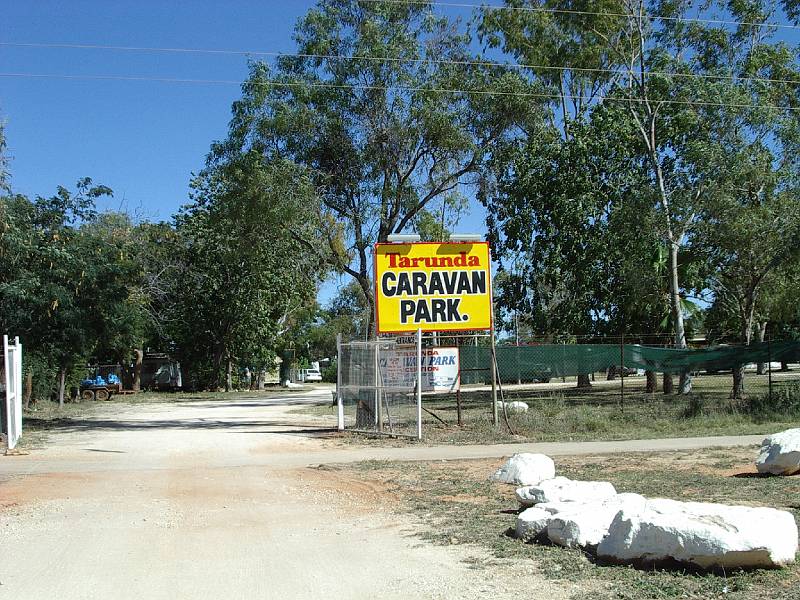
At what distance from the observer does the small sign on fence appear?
19484 mm

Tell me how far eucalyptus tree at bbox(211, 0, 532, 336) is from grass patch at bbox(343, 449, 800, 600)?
41.8 ft

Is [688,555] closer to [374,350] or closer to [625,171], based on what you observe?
[374,350]

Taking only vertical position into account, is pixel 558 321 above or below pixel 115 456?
above

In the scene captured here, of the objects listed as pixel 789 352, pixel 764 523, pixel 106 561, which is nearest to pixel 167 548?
pixel 106 561

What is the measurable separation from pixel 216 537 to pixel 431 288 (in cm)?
1244

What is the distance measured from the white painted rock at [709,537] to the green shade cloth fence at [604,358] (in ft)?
44.9

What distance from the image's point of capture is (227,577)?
6.96 m

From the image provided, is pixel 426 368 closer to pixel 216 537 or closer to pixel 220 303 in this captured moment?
pixel 216 537

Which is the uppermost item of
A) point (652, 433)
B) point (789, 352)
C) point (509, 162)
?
point (509, 162)

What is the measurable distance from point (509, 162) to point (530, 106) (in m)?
2.30

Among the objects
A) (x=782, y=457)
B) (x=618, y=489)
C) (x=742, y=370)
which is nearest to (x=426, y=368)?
(x=618, y=489)

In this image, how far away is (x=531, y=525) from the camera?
26.3 feet

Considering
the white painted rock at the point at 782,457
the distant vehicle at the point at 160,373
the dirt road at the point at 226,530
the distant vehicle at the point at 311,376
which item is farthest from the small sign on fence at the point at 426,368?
the distant vehicle at the point at 311,376

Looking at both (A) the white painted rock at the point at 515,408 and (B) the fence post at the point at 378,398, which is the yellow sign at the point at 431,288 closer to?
(B) the fence post at the point at 378,398
